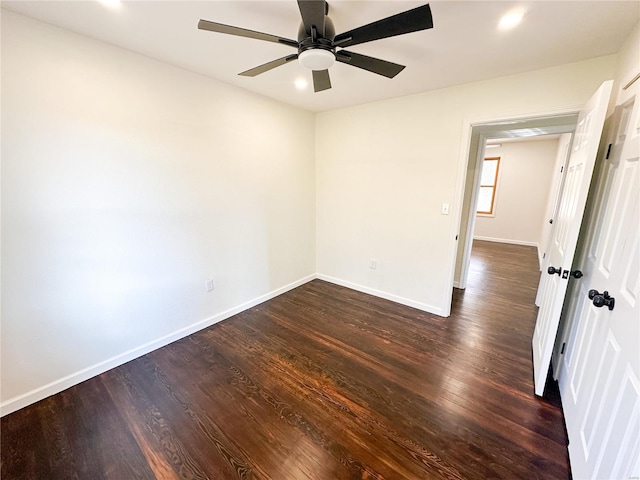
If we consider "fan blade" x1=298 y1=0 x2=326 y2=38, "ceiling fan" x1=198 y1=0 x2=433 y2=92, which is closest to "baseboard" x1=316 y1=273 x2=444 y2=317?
"ceiling fan" x1=198 y1=0 x2=433 y2=92

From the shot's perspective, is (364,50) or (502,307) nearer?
(364,50)

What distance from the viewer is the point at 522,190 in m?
6.29

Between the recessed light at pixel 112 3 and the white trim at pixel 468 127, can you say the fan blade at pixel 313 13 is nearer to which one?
the recessed light at pixel 112 3

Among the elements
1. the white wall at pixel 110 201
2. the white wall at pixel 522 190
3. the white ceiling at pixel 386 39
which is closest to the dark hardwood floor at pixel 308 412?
the white wall at pixel 110 201

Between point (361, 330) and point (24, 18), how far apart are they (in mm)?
3371

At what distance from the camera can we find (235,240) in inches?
114

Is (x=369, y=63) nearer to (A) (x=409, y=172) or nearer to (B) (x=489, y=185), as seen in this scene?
(A) (x=409, y=172)

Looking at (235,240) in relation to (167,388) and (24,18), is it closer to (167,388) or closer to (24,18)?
(167,388)

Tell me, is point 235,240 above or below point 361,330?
above

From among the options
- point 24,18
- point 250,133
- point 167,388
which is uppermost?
point 24,18

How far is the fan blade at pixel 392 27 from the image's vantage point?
1.12 m

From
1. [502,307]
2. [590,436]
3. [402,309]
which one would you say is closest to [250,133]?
[402,309]

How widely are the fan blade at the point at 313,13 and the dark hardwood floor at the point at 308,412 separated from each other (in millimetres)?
2263

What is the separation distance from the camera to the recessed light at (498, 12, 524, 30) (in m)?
1.45
